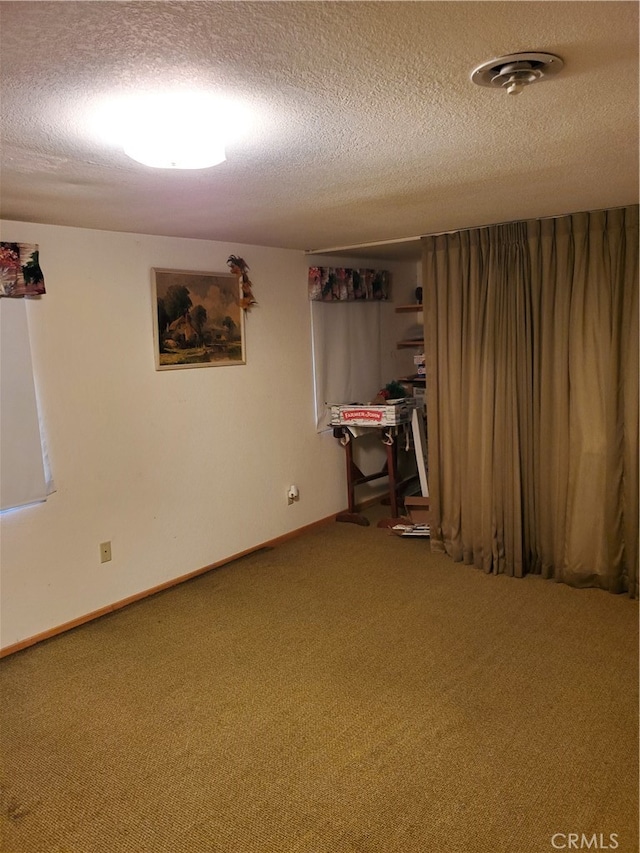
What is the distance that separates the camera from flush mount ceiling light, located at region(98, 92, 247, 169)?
1.70 m

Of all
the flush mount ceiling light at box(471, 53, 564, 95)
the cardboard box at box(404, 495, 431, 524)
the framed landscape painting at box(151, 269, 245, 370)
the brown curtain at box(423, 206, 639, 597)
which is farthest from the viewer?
the cardboard box at box(404, 495, 431, 524)

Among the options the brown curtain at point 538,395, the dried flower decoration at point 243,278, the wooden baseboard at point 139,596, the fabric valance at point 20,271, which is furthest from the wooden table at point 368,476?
the fabric valance at point 20,271

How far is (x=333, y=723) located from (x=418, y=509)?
244cm

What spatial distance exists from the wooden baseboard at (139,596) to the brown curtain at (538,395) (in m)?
1.18

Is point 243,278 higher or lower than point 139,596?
higher

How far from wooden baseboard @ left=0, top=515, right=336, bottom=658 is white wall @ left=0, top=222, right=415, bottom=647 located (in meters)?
0.03

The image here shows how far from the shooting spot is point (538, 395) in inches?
149

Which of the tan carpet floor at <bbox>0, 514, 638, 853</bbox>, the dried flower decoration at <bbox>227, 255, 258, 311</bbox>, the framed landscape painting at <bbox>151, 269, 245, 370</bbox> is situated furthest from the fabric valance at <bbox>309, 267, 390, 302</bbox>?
the tan carpet floor at <bbox>0, 514, 638, 853</bbox>

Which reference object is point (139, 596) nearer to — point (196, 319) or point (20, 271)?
point (196, 319)

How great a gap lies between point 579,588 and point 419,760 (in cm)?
182

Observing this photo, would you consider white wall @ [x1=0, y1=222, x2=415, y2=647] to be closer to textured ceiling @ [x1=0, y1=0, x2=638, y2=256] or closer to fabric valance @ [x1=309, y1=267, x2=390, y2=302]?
fabric valance @ [x1=309, y1=267, x2=390, y2=302]

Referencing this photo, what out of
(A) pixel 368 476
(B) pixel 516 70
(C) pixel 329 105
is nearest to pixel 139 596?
(A) pixel 368 476

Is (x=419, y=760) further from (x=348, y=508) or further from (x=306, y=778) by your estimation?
(x=348, y=508)

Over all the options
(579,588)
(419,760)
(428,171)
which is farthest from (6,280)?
(579,588)
